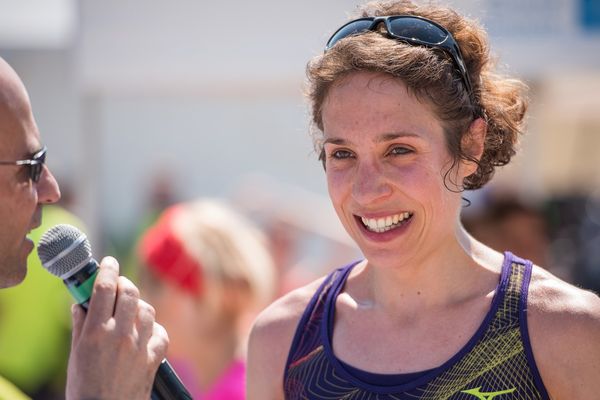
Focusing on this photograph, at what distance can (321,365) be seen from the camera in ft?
7.67

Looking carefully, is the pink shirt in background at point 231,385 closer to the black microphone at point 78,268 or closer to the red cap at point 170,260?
the red cap at point 170,260

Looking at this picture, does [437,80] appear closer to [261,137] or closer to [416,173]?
[416,173]

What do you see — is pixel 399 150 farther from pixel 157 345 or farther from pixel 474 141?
pixel 157 345

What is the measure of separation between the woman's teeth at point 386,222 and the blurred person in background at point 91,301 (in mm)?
605

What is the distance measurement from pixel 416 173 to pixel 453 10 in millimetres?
531

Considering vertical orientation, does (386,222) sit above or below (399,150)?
below

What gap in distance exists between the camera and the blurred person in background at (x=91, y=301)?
1.92 metres

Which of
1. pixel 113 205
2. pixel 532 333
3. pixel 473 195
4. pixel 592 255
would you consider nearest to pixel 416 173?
pixel 532 333

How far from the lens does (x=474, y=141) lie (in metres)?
2.38

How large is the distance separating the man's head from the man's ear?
1.08m

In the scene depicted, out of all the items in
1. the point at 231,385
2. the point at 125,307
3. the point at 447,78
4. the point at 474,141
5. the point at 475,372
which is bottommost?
the point at 231,385

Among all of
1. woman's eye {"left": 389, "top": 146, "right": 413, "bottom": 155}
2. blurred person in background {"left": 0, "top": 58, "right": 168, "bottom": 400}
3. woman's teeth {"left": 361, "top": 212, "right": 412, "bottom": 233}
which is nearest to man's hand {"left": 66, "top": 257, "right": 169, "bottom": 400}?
blurred person in background {"left": 0, "top": 58, "right": 168, "bottom": 400}

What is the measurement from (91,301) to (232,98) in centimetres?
435

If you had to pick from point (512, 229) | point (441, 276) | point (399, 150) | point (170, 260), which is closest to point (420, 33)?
point (399, 150)
